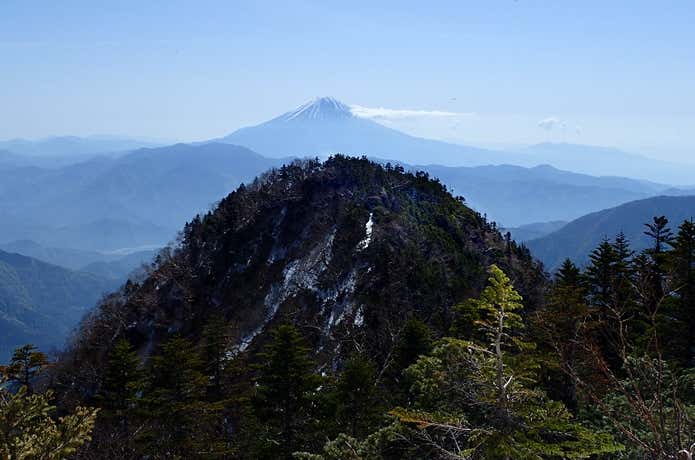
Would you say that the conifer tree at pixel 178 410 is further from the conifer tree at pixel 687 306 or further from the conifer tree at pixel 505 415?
the conifer tree at pixel 687 306

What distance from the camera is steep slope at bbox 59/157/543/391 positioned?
→ 166 ft

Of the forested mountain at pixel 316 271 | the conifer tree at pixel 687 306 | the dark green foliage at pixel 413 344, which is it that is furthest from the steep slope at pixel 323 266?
the conifer tree at pixel 687 306

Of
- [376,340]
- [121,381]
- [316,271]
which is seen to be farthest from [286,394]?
[316,271]

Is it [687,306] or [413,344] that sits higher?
[687,306]

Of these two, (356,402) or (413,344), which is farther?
(413,344)

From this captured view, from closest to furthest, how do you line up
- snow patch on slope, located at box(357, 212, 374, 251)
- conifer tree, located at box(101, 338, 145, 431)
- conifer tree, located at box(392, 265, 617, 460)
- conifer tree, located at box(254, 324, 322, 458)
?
conifer tree, located at box(392, 265, 617, 460), conifer tree, located at box(254, 324, 322, 458), conifer tree, located at box(101, 338, 145, 431), snow patch on slope, located at box(357, 212, 374, 251)

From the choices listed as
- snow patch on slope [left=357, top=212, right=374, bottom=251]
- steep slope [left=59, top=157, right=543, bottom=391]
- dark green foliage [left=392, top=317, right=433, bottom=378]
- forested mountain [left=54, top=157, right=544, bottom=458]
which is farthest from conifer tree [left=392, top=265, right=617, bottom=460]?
snow patch on slope [left=357, top=212, right=374, bottom=251]

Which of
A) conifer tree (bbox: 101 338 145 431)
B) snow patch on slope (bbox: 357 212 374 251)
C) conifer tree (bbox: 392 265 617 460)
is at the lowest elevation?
conifer tree (bbox: 101 338 145 431)

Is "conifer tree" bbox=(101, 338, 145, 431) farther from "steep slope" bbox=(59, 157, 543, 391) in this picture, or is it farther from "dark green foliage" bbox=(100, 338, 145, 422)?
"steep slope" bbox=(59, 157, 543, 391)

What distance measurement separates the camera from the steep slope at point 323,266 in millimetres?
50562

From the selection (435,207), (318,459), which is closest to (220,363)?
(318,459)

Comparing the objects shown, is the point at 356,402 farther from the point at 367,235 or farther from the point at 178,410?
the point at 367,235

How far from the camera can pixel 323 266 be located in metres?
60.4

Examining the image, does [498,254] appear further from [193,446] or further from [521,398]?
[521,398]
